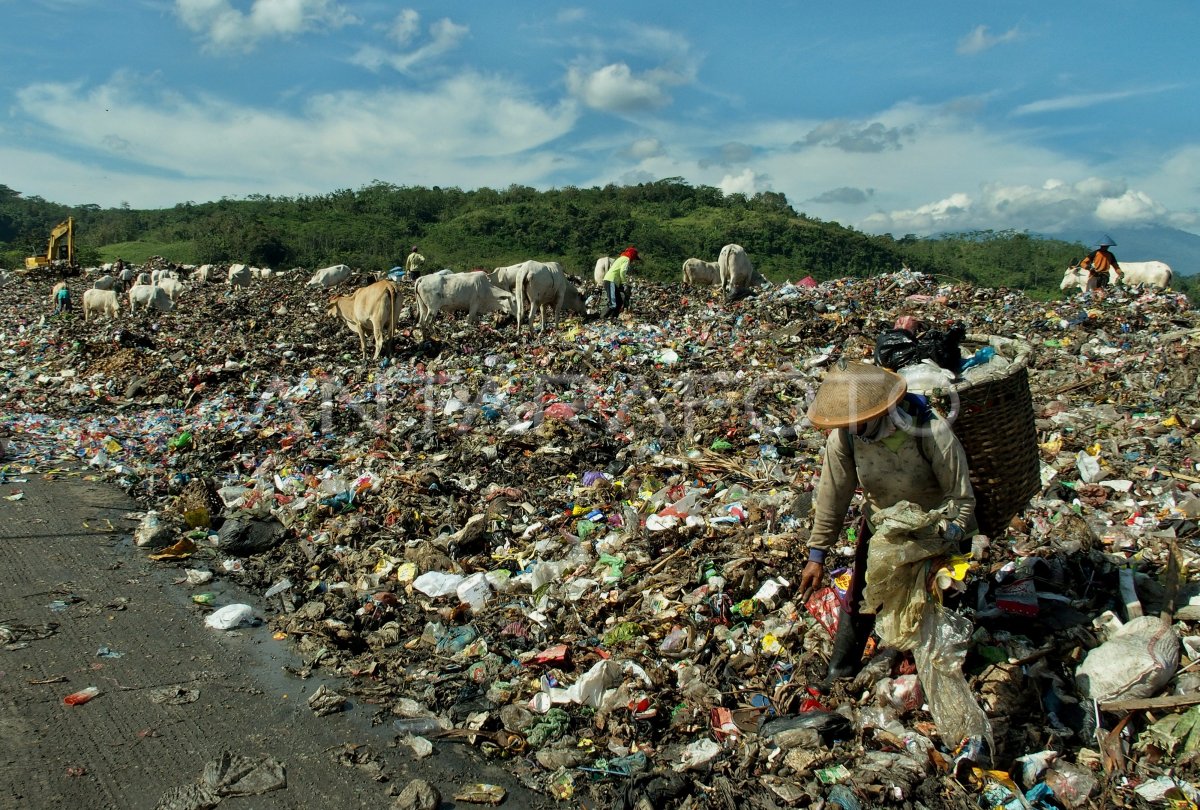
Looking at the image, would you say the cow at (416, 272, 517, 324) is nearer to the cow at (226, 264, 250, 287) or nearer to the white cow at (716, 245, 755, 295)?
the white cow at (716, 245, 755, 295)

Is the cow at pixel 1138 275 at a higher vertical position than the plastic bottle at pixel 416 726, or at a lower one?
higher

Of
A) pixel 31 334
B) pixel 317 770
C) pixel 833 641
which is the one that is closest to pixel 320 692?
pixel 317 770

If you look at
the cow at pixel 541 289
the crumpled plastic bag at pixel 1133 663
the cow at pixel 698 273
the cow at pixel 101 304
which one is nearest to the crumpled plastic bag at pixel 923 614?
the crumpled plastic bag at pixel 1133 663

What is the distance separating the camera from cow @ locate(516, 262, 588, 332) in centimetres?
1230

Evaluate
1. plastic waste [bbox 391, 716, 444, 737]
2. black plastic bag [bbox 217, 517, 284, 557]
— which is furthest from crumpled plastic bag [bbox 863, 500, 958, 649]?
black plastic bag [bbox 217, 517, 284, 557]

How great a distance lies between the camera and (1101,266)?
1371 centimetres

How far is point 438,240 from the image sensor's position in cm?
3900

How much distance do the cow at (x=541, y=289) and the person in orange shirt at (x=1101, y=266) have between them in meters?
8.85

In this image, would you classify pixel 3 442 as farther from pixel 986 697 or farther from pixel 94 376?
pixel 986 697

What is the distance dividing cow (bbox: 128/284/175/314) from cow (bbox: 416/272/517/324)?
739 centimetres

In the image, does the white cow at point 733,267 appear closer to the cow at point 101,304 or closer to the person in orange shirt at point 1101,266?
the person in orange shirt at point 1101,266

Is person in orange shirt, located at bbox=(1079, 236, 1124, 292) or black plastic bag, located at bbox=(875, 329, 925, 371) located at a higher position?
person in orange shirt, located at bbox=(1079, 236, 1124, 292)

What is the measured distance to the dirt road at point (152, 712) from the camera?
2777 millimetres

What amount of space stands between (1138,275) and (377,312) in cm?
1540
